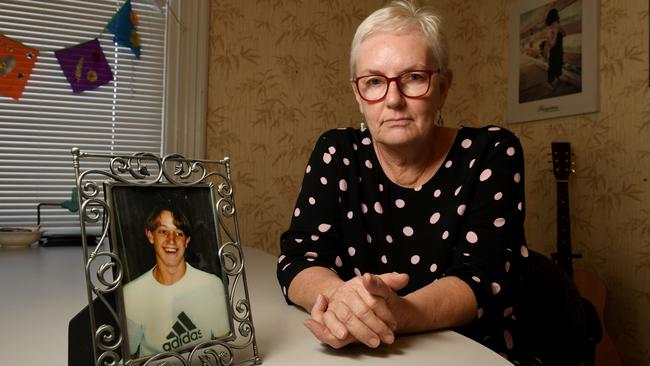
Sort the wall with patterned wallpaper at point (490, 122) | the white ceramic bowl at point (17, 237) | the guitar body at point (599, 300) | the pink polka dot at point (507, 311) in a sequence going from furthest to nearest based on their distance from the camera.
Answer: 1. the wall with patterned wallpaper at point (490, 122)
2. the guitar body at point (599, 300)
3. the white ceramic bowl at point (17, 237)
4. the pink polka dot at point (507, 311)

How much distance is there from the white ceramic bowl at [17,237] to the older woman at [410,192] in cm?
105

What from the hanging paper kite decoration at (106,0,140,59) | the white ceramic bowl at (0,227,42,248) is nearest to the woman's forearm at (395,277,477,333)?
the white ceramic bowl at (0,227,42,248)

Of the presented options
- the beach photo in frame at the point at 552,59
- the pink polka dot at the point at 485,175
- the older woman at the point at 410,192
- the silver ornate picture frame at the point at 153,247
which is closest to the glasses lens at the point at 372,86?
the older woman at the point at 410,192

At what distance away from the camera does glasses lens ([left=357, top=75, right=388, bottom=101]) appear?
0.99 m

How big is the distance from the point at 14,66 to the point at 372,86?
148 centimetres

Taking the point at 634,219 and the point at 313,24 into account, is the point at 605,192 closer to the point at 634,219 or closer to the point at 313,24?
the point at 634,219

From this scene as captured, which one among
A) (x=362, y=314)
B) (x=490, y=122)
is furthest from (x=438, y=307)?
(x=490, y=122)

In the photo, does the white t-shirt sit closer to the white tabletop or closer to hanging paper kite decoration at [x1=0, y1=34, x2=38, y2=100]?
the white tabletop

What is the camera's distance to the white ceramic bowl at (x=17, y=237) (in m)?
1.53

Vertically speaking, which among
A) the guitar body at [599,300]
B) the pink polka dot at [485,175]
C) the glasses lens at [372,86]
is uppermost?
the glasses lens at [372,86]

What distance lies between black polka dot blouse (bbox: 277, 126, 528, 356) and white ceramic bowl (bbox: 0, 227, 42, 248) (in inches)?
41.6

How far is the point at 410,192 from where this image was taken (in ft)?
3.43

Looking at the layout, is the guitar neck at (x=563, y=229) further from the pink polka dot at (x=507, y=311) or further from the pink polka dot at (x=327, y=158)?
the pink polka dot at (x=327, y=158)

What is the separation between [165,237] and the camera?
507mm
